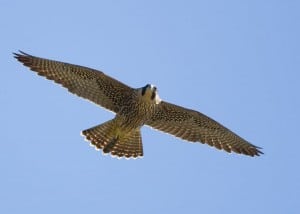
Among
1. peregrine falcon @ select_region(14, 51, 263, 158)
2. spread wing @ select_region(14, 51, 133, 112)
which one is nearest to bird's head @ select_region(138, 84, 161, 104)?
peregrine falcon @ select_region(14, 51, 263, 158)

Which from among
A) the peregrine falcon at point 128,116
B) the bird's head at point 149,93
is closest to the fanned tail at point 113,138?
the peregrine falcon at point 128,116

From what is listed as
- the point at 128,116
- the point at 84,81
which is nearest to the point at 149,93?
the point at 128,116

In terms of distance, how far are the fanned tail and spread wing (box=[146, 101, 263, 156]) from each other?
0.44 m

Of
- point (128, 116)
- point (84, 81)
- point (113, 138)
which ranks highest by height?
point (84, 81)

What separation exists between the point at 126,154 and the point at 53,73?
2133 millimetres

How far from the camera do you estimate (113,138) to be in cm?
1933

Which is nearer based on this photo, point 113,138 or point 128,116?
point 128,116

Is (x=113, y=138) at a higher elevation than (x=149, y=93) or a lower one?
lower

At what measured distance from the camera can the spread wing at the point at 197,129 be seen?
63.5 ft

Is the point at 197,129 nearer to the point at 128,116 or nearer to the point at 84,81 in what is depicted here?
the point at 128,116

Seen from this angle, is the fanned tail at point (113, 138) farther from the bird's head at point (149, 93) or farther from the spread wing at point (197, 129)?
the bird's head at point (149, 93)

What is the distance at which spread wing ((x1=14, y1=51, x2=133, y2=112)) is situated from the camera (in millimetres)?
18688

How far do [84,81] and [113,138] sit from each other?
1260 mm

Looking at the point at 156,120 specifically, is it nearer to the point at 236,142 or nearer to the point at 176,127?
the point at 176,127
